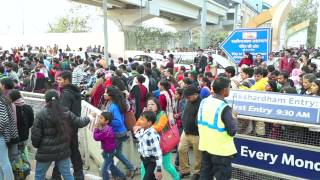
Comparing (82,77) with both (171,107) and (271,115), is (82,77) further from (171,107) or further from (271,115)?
(271,115)

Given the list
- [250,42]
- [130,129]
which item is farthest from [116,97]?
[250,42]

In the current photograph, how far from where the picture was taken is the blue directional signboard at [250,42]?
9766 millimetres

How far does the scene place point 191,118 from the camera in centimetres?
611

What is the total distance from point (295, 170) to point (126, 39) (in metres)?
32.1

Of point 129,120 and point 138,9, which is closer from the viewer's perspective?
point 129,120

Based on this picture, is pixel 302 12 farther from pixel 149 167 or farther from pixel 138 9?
pixel 149 167

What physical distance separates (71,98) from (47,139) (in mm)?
1009

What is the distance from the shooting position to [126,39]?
1439 inches

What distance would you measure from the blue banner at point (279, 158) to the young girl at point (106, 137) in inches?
70.3

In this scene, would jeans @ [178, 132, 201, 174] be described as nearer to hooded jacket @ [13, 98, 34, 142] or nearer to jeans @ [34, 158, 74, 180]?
jeans @ [34, 158, 74, 180]

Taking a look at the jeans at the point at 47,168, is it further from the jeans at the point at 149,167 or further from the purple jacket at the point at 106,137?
the jeans at the point at 149,167

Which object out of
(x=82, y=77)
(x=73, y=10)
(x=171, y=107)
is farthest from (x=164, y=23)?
(x=171, y=107)

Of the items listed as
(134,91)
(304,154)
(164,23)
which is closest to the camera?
(304,154)

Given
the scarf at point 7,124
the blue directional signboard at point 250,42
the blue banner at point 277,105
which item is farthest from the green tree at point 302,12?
the scarf at point 7,124
